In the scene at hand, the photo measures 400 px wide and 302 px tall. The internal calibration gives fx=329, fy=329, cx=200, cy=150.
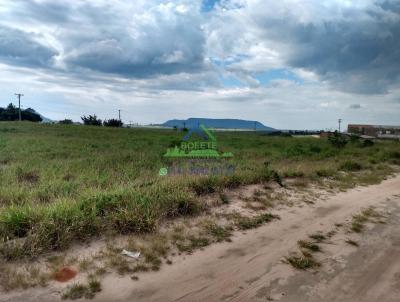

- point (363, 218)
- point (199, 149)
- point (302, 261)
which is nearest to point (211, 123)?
point (199, 149)

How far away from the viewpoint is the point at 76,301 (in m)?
2.68

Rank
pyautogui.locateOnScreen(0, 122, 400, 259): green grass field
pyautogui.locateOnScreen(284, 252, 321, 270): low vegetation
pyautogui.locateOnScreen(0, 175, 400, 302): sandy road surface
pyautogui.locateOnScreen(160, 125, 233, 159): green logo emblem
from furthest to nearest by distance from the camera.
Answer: pyautogui.locateOnScreen(160, 125, 233, 159): green logo emblem < pyautogui.locateOnScreen(0, 122, 400, 259): green grass field < pyautogui.locateOnScreen(284, 252, 321, 270): low vegetation < pyautogui.locateOnScreen(0, 175, 400, 302): sandy road surface

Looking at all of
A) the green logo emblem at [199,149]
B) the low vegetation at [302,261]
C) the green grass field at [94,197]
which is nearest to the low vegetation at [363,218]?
Result: the low vegetation at [302,261]

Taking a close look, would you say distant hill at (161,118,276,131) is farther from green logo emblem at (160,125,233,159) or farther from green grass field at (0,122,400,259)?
green grass field at (0,122,400,259)

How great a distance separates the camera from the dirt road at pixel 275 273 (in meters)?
2.91

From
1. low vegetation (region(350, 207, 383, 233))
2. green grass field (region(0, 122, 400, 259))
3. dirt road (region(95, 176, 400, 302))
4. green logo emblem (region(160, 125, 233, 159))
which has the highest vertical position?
green logo emblem (region(160, 125, 233, 159))

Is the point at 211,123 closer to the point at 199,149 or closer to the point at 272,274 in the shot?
the point at 199,149

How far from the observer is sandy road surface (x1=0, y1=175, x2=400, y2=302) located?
A: 2891 mm

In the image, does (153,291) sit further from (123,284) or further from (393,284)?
(393,284)

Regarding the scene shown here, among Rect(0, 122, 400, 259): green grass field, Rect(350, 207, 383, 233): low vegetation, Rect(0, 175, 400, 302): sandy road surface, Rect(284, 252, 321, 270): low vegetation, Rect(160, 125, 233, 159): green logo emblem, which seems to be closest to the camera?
Rect(0, 175, 400, 302): sandy road surface

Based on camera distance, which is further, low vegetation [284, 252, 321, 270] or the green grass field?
the green grass field

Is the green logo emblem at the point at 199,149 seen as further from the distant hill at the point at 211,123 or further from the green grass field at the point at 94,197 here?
the green grass field at the point at 94,197

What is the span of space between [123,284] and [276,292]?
4.55ft

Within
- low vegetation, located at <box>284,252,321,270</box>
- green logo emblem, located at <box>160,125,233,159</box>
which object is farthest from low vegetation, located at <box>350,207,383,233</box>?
green logo emblem, located at <box>160,125,233,159</box>
